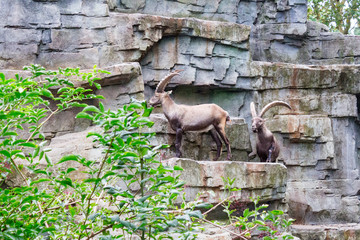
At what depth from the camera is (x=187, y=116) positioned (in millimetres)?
9594

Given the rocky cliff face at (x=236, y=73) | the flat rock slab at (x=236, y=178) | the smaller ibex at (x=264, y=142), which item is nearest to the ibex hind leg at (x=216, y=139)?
the rocky cliff face at (x=236, y=73)

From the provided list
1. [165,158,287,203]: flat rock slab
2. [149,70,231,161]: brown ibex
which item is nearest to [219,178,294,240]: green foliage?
[165,158,287,203]: flat rock slab

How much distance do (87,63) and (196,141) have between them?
255 centimetres

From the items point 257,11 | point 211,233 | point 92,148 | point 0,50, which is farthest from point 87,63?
point 257,11

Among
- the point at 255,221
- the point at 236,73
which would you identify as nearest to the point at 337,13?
the point at 236,73

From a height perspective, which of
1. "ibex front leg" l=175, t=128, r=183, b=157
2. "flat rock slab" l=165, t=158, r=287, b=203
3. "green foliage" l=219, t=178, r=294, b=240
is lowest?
"flat rock slab" l=165, t=158, r=287, b=203

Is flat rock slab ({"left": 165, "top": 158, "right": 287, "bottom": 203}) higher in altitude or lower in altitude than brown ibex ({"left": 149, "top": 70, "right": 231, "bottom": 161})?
lower

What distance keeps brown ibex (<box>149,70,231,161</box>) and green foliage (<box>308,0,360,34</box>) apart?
24.5 feet

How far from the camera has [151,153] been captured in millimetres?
2805

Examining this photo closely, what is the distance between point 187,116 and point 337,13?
28.4ft

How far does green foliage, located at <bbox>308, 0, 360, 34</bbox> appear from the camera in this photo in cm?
1583

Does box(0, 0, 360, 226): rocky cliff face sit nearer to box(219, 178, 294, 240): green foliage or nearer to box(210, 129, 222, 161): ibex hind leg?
box(210, 129, 222, 161): ibex hind leg

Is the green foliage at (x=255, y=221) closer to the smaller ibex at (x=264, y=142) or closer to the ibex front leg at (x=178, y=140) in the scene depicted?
the ibex front leg at (x=178, y=140)

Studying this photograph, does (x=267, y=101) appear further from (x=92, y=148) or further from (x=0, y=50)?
(x=0, y=50)
